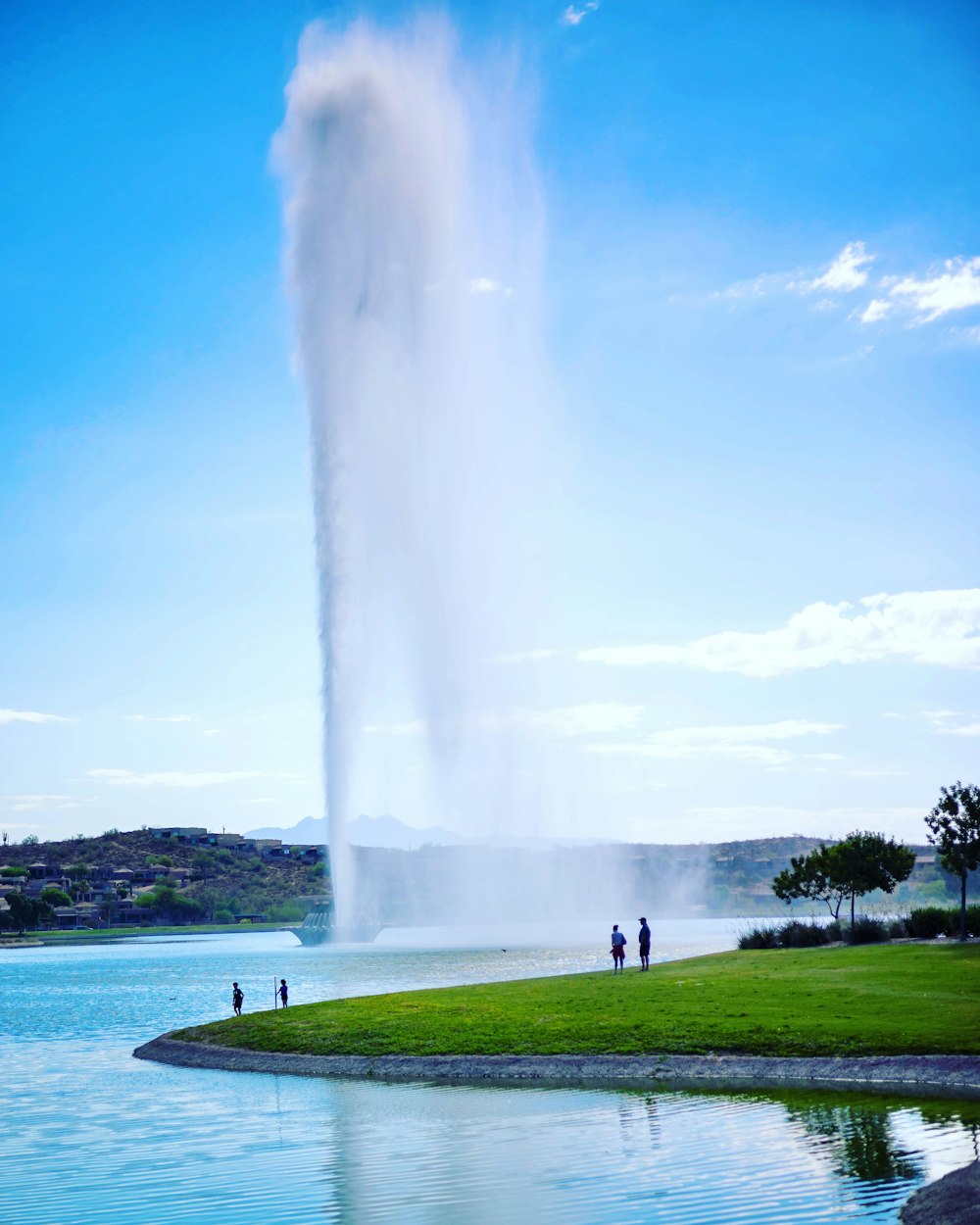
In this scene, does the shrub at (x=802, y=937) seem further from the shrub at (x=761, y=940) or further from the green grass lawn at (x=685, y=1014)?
the green grass lawn at (x=685, y=1014)

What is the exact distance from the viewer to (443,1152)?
24.2 m

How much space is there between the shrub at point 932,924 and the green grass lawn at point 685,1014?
5.66 meters

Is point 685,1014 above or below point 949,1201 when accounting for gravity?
below

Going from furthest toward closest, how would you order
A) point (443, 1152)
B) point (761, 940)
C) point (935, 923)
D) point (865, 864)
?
point (865, 864) < point (761, 940) < point (935, 923) < point (443, 1152)

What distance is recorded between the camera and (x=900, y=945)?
50.0 metres

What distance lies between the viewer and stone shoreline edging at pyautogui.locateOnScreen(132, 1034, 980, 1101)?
92.7ft

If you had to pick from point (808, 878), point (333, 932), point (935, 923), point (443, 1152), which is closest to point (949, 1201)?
point (443, 1152)

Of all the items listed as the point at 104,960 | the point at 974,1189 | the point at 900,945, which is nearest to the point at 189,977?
the point at 104,960

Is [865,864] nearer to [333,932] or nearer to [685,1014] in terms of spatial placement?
[685,1014]

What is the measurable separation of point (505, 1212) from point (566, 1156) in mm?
3880

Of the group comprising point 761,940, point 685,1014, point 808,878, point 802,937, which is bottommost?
point 761,940

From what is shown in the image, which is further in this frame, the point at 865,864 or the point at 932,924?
the point at 865,864

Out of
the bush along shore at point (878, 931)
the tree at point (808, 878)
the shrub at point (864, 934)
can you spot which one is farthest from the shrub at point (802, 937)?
the tree at point (808, 878)

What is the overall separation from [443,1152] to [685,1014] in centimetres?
1349
